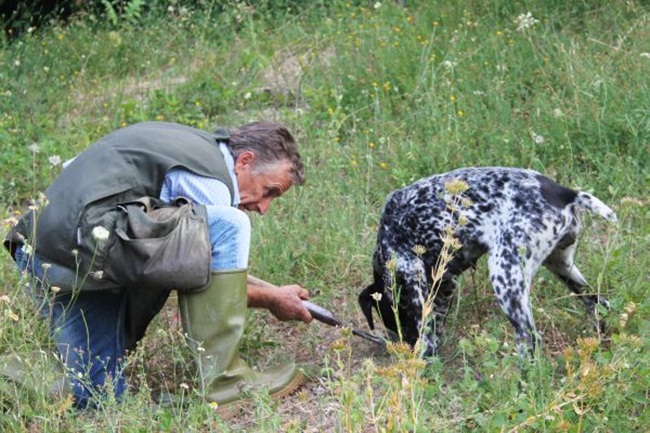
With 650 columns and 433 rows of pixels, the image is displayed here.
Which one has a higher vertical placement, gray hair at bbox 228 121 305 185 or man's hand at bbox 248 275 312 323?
gray hair at bbox 228 121 305 185

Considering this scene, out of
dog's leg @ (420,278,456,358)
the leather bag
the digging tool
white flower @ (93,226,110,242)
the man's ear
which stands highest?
white flower @ (93,226,110,242)

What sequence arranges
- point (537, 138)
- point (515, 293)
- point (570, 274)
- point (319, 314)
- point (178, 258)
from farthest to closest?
point (537, 138) < point (570, 274) < point (319, 314) < point (515, 293) < point (178, 258)

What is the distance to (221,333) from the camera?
15.6 feet

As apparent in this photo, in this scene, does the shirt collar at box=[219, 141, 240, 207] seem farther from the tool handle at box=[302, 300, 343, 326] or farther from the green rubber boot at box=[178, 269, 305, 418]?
the tool handle at box=[302, 300, 343, 326]

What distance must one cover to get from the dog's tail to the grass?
21 cm

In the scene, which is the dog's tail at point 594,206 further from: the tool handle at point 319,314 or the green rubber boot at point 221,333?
the green rubber boot at point 221,333

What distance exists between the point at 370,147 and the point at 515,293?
2.87 m

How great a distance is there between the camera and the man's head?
4.98 meters

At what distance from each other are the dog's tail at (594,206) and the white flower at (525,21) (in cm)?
326

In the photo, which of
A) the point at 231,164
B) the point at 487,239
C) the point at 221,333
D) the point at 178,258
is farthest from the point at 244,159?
the point at 487,239

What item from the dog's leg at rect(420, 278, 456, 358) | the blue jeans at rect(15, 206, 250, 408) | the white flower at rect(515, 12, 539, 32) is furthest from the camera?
the white flower at rect(515, 12, 539, 32)

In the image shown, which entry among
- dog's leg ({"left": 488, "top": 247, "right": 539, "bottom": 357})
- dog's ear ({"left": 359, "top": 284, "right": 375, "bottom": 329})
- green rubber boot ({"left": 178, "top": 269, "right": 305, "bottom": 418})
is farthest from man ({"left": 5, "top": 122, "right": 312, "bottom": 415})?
dog's leg ({"left": 488, "top": 247, "right": 539, "bottom": 357})

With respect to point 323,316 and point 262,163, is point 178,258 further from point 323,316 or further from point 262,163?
point 323,316

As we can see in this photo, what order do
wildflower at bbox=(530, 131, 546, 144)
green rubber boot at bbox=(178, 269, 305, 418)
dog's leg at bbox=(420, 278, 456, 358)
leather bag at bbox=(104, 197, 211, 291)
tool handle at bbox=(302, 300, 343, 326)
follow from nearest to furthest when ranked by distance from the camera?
leather bag at bbox=(104, 197, 211, 291), green rubber boot at bbox=(178, 269, 305, 418), tool handle at bbox=(302, 300, 343, 326), dog's leg at bbox=(420, 278, 456, 358), wildflower at bbox=(530, 131, 546, 144)
